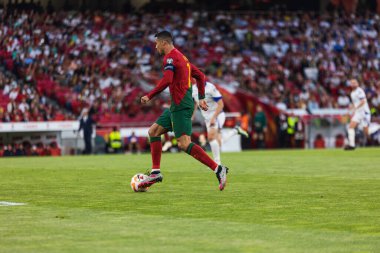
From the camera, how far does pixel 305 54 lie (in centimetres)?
4994

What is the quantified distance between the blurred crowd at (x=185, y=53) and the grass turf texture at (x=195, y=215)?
22702 millimetres

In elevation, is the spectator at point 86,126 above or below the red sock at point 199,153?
below

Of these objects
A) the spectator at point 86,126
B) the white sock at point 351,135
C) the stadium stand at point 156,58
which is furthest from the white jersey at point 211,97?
the stadium stand at point 156,58

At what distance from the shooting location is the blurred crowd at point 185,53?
40.8 meters

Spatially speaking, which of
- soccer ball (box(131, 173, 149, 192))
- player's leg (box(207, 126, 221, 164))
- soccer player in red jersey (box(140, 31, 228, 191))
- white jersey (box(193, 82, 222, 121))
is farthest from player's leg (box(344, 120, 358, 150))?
soccer ball (box(131, 173, 149, 192))

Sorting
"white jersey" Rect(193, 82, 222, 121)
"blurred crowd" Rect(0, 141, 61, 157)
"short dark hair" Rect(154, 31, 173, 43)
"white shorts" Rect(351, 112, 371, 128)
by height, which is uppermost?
"short dark hair" Rect(154, 31, 173, 43)

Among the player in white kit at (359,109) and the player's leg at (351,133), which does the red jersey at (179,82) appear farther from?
the player's leg at (351,133)

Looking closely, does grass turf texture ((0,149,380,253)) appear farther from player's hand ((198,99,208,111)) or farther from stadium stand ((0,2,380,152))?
stadium stand ((0,2,380,152))

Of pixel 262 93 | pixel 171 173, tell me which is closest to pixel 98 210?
pixel 171 173

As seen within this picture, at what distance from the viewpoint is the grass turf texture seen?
8109mm

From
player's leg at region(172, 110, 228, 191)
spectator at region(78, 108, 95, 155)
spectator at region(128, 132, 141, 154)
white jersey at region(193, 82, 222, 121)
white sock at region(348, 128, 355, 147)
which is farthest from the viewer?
spectator at region(128, 132, 141, 154)

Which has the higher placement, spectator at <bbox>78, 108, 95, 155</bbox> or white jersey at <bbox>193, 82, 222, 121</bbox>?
white jersey at <bbox>193, 82, 222, 121</bbox>

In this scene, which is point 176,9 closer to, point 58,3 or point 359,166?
point 58,3

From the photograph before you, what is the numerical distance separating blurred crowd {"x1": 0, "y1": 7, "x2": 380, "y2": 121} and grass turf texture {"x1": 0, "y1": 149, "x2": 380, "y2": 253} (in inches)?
894
